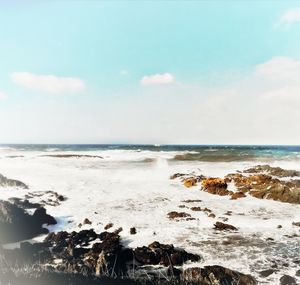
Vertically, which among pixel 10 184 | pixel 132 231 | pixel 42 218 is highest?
pixel 10 184

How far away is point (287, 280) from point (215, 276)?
6.08 feet

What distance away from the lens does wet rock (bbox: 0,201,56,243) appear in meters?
11.9

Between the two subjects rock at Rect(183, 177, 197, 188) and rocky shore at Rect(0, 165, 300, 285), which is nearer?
rocky shore at Rect(0, 165, 300, 285)

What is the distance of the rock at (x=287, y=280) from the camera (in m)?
7.99

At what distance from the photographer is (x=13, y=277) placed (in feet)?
24.7

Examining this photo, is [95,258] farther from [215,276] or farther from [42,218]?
[42,218]

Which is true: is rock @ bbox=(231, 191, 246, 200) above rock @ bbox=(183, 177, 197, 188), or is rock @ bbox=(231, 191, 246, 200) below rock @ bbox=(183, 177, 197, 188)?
below

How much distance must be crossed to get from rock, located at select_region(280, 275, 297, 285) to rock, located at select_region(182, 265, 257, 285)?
2.34 ft

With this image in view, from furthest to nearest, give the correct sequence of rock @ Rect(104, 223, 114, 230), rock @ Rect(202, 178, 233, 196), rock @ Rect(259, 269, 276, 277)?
rock @ Rect(202, 178, 233, 196), rock @ Rect(104, 223, 114, 230), rock @ Rect(259, 269, 276, 277)

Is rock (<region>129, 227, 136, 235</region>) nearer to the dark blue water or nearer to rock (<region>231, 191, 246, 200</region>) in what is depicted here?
rock (<region>231, 191, 246, 200</region>)

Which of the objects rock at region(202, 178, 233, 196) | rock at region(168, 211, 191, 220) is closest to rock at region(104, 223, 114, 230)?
rock at region(168, 211, 191, 220)

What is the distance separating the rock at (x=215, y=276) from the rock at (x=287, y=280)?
2.34 ft

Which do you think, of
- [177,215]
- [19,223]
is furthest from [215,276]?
[19,223]

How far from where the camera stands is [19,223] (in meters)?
12.6
